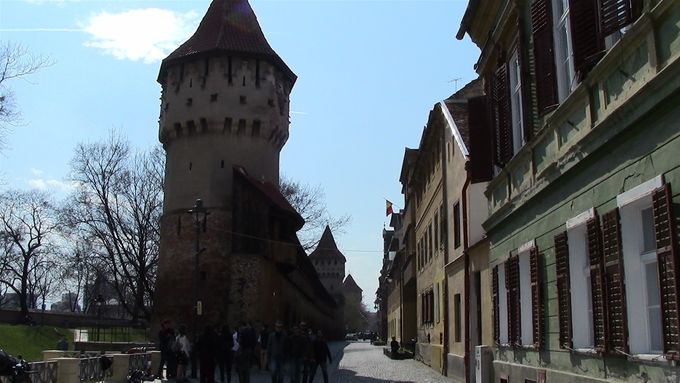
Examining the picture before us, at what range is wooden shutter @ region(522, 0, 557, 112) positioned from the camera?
9961 millimetres

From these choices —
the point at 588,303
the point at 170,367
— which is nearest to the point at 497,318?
the point at 588,303

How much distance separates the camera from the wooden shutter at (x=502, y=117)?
12828 mm

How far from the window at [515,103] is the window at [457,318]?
395 inches

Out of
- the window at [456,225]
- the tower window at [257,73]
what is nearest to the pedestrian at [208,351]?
the window at [456,225]

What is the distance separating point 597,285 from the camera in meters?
8.17

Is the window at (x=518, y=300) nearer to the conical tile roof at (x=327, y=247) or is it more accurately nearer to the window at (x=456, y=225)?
the window at (x=456, y=225)

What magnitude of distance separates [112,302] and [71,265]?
179 ft

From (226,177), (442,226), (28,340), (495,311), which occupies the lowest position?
(28,340)

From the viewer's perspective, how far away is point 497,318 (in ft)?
45.2

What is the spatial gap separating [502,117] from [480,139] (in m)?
1.38

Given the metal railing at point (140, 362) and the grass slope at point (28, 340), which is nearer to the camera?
the metal railing at point (140, 362)

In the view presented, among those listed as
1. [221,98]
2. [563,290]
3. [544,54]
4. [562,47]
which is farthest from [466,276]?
[221,98]

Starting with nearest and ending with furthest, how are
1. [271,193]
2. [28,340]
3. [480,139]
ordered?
[480,139], [271,193], [28,340]

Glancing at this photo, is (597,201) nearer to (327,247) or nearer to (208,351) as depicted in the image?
(208,351)
